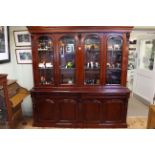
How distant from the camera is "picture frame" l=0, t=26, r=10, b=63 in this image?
2195 millimetres

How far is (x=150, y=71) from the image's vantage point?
317 cm

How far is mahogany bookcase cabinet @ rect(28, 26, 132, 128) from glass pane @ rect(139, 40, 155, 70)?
1.24 m

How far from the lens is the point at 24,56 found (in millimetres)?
2496

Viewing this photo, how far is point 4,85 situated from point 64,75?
948 millimetres

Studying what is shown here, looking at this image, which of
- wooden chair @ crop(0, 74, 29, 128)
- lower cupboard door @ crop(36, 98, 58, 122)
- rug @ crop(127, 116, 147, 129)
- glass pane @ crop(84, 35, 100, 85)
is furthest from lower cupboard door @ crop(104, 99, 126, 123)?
wooden chair @ crop(0, 74, 29, 128)

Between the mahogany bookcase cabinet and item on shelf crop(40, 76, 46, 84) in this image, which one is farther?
item on shelf crop(40, 76, 46, 84)

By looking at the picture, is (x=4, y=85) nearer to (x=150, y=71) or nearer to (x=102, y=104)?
(x=102, y=104)

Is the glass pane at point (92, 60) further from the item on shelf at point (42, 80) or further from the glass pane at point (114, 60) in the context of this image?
the item on shelf at point (42, 80)

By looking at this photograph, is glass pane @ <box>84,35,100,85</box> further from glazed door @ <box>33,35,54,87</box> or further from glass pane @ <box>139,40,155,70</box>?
glass pane @ <box>139,40,155,70</box>

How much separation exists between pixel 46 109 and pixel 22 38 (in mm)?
1151

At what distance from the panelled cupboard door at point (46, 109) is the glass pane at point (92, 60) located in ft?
1.93
